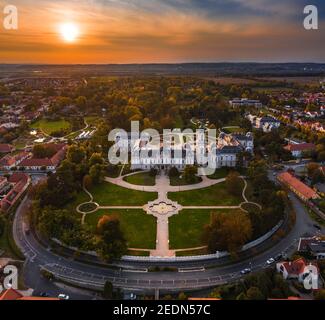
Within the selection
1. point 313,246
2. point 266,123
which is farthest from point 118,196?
point 266,123

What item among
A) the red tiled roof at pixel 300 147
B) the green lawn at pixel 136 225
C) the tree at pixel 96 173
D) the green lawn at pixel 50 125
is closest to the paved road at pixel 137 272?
the green lawn at pixel 136 225

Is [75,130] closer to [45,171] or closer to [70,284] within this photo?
[45,171]

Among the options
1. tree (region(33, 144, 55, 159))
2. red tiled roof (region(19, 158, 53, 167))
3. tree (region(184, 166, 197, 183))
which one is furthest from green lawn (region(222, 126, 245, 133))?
red tiled roof (region(19, 158, 53, 167))

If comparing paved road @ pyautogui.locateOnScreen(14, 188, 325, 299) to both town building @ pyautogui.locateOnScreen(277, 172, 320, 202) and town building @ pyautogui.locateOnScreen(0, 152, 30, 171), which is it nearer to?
town building @ pyautogui.locateOnScreen(277, 172, 320, 202)

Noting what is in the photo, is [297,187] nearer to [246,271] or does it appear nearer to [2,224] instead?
[246,271]

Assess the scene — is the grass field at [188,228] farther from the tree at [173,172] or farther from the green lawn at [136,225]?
the tree at [173,172]
